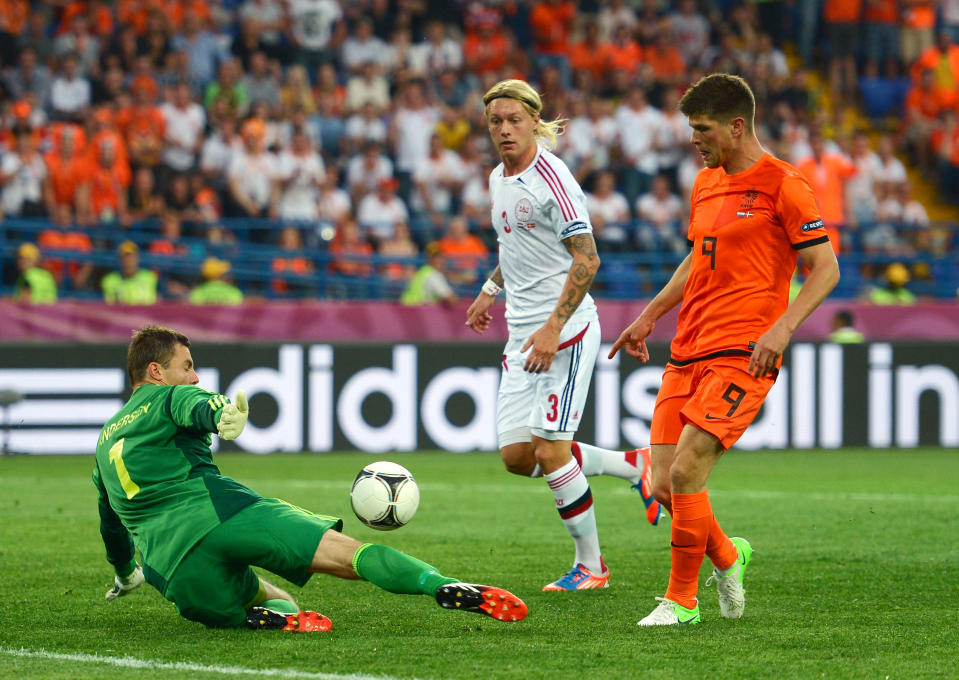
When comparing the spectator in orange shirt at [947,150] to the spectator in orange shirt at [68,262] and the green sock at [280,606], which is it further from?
the green sock at [280,606]

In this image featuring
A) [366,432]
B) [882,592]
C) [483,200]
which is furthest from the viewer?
[483,200]

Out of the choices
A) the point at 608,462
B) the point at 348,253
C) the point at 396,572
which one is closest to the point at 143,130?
the point at 348,253

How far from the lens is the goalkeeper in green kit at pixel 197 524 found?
526 centimetres

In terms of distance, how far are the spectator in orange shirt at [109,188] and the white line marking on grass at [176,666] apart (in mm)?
10827

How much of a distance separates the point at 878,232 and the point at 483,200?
5.07 meters

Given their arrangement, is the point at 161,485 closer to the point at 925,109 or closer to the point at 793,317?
the point at 793,317

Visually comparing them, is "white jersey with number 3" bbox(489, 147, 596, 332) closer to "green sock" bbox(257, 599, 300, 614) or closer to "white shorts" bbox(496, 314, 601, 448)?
"white shorts" bbox(496, 314, 601, 448)

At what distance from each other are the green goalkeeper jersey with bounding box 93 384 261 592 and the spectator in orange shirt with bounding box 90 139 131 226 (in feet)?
34.0

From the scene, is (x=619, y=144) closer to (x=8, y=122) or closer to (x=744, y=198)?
(x=8, y=122)

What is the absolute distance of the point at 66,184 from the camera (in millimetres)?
15469

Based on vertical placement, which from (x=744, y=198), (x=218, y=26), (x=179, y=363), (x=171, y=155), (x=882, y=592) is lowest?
(x=882, y=592)

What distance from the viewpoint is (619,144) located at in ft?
60.6

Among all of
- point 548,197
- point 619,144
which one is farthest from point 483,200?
point 548,197

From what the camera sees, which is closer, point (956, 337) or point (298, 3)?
point (956, 337)
